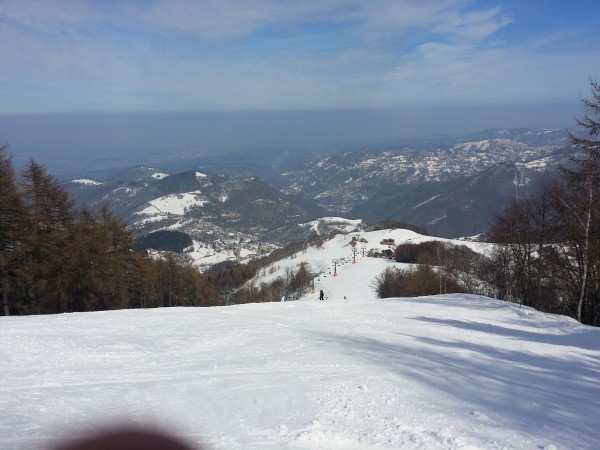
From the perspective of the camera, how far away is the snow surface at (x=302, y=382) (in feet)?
21.7

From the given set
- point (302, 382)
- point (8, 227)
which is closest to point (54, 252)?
point (8, 227)

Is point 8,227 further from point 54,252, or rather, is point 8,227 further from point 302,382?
point 302,382

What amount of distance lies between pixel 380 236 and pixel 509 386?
144 metres

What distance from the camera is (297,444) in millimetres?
6246

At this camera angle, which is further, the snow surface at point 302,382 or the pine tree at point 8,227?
the pine tree at point 8,227

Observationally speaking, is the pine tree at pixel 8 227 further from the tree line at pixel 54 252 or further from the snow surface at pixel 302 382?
the snow surface at pixel 302 382

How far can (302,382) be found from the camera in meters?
9.01

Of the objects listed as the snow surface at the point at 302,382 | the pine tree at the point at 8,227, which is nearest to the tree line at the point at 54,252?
the pine tree at the point at 8,227

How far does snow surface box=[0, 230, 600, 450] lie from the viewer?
6602 mm

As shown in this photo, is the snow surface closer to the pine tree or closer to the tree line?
the pine tree

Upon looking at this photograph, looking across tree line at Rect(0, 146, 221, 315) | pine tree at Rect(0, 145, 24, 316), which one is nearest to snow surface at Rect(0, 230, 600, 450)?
pine tree at Rect(0, 145, 24, 316)

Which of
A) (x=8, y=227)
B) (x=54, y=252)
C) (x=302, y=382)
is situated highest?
(x=8, y=227)

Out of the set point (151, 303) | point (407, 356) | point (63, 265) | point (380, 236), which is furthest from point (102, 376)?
point (380, 236)

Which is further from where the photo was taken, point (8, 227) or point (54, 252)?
point (54, 252)
